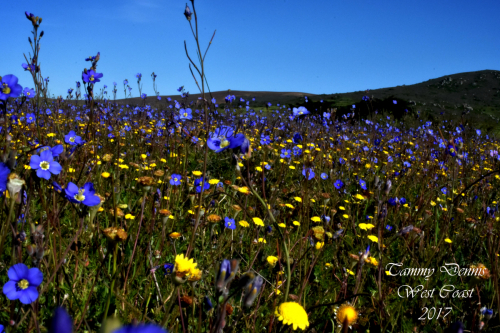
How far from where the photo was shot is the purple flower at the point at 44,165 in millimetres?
1304

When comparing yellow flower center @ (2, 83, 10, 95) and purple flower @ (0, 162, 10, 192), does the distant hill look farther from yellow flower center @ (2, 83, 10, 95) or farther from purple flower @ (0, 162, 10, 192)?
purple flower @ (0, 162, 10, 192)

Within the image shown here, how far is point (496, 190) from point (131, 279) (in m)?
4.97

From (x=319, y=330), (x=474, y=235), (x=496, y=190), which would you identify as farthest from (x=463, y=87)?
(x=319, y=330)

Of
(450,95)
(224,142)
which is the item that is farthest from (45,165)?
(450,95)

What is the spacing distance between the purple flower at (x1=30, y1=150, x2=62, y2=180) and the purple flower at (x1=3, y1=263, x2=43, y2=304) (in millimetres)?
363

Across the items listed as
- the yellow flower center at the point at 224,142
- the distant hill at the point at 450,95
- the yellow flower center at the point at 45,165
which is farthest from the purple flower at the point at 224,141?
the distant hill at the point at 450,95

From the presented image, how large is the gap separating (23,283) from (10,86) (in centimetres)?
103

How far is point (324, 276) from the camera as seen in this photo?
2.16 m

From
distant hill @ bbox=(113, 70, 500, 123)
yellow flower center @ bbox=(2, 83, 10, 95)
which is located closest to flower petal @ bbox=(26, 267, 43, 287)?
yellow flower center @ bbox=(2, 83, 10, 95)

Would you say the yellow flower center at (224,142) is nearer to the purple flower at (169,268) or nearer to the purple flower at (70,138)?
the purple flower at (169,268)

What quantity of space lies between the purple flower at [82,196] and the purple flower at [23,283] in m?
0.29

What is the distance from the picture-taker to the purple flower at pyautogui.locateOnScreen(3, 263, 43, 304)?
3.53ft

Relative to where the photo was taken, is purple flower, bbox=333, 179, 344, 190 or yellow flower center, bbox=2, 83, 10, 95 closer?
yellow flower center, bbox=2, 83, 10, 95

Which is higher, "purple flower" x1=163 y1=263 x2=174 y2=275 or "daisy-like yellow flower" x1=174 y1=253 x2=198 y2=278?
"daisy-like yellow flower" x1=174 y1=253 x2=198 y2=278
